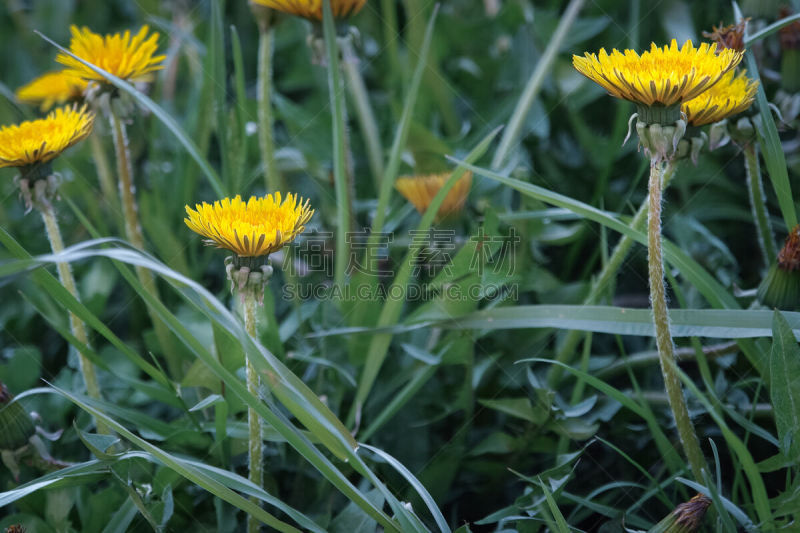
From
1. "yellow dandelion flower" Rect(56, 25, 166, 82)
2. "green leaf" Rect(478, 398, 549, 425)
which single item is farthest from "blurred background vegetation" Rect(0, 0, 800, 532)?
"yellow dandelion flower" Rect(56, 25, 166, 82)

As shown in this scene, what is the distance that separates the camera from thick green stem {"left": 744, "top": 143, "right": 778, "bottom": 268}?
779 millimetres

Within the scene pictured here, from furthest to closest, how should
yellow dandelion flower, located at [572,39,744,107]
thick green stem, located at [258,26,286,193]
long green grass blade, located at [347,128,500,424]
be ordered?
1. thick green stem, located at [258,26,286,193]
2. long green grass blade, located at [347,128,500,424]
3. yellow dandelion flower, located at [572,39,744,107]

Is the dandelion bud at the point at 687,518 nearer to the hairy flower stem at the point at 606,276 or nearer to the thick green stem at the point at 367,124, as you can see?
the hairy flower stem at the point at 606,276

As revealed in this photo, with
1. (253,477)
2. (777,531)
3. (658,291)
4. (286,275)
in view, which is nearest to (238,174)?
(286,275)

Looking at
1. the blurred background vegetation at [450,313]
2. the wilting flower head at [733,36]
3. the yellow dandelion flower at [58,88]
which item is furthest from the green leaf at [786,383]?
the yellow dandelion flower at [58,88]

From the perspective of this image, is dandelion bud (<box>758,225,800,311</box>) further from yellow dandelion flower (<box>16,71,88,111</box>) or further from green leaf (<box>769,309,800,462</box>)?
yellow dandelion flower (<box>16,71,88,111</box>)

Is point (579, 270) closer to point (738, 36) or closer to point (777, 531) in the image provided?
point (738, 36)

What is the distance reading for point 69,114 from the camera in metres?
0.73

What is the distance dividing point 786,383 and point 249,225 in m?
0.48

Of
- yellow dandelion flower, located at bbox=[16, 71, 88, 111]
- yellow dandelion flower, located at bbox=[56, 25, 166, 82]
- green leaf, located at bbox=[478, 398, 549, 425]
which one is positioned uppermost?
yellow dandelion flower, located at bbox=[56, 25, 166, 82]

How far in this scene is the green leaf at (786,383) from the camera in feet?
1.94

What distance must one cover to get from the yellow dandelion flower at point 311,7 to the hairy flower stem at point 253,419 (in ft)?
1.27

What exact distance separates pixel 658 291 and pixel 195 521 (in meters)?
0.51

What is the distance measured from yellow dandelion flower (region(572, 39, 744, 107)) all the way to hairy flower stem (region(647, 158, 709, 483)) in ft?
0.18
